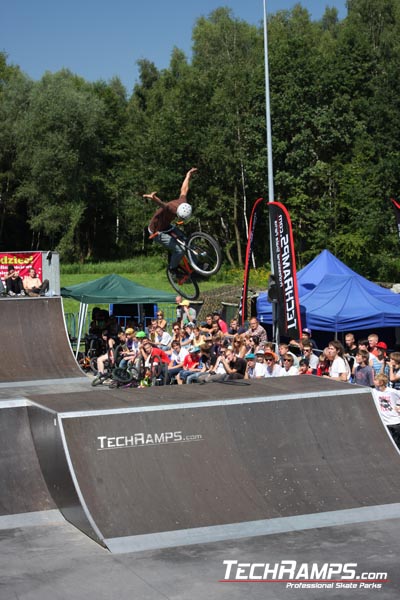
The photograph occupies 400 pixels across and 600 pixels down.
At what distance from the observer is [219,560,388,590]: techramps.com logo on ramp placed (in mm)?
6527

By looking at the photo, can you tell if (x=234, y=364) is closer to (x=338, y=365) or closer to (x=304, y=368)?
(x=304, y=368)

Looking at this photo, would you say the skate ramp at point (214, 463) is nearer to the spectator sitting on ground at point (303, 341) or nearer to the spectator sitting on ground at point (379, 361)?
the spectator sitting on ground at point (379, 361)

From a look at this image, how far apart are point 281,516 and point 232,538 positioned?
2.31 ft

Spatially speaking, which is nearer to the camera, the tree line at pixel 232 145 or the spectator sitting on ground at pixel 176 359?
the spectator sitting on ground at pixel 176 359

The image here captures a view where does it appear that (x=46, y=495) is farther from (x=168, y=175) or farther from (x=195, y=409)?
(x=168, y=175)

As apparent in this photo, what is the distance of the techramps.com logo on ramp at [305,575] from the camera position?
653 cm

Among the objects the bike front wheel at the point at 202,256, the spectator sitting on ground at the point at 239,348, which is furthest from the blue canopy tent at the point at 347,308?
the bike front wheel at the point at 202,256

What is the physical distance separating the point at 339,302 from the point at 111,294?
699 cm

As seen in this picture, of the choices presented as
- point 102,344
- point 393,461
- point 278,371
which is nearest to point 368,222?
point 102,344

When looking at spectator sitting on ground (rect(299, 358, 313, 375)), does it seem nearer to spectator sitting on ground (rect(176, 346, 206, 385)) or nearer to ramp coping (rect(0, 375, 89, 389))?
spectator sitting on ground (rect(176, 346, 206, 385))

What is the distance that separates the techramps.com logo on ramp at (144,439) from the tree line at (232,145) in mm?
30025

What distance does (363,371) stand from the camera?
1092 centimetres

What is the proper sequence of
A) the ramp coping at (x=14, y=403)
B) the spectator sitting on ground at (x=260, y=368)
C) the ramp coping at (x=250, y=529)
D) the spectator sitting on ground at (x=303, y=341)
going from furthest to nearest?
the spectator sitting on ground at (x=303, y=341) → the spectator sitting on ground at (x=260, y=368) → the ramp coping at (x=14, y=403) → the ramp coping at (x=250, y=529)

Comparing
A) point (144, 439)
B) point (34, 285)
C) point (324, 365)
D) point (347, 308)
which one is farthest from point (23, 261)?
point (144, 439)
